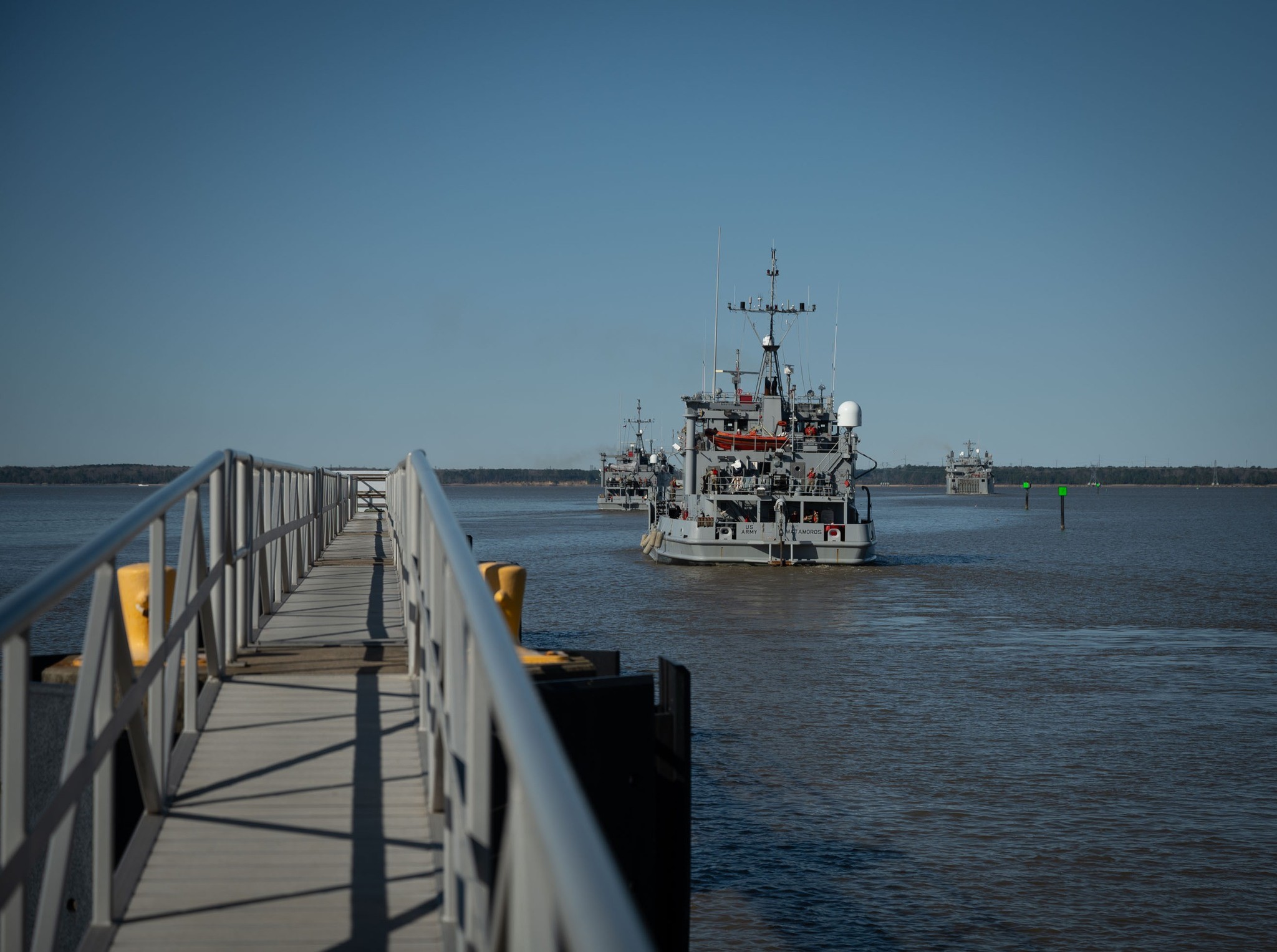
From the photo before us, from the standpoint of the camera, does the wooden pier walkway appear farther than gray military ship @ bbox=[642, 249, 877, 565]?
No

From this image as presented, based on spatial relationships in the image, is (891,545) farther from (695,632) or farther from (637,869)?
(637,869)

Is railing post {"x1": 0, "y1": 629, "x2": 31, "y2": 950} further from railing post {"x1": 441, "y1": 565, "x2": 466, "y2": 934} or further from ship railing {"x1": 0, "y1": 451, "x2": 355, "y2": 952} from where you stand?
railing post {"x1": 441, "y1": 565, "x2": 466, "y2": 934}

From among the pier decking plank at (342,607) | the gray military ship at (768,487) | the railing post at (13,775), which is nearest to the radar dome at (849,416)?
the gray military ship at (768,487)

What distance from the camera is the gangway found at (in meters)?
1.79

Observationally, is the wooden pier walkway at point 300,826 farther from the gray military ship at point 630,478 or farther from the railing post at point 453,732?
the gray military ship at point 630,478

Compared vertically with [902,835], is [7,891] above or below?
above

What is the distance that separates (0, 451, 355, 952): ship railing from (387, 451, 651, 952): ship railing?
99 cm

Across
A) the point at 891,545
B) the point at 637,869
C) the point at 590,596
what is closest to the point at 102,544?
the point at 637,869

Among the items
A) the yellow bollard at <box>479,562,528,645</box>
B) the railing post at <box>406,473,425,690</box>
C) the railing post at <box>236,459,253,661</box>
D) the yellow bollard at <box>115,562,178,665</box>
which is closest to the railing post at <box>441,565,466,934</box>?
the railing post at <box>406,473,425,690</box>

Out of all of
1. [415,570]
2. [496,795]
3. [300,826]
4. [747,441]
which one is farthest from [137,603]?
[747,441]

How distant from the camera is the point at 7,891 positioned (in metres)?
2.61

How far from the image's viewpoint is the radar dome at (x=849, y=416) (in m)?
47.6

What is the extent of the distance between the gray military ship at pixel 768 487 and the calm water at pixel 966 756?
15.2ft

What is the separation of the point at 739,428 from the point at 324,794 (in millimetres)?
45750
